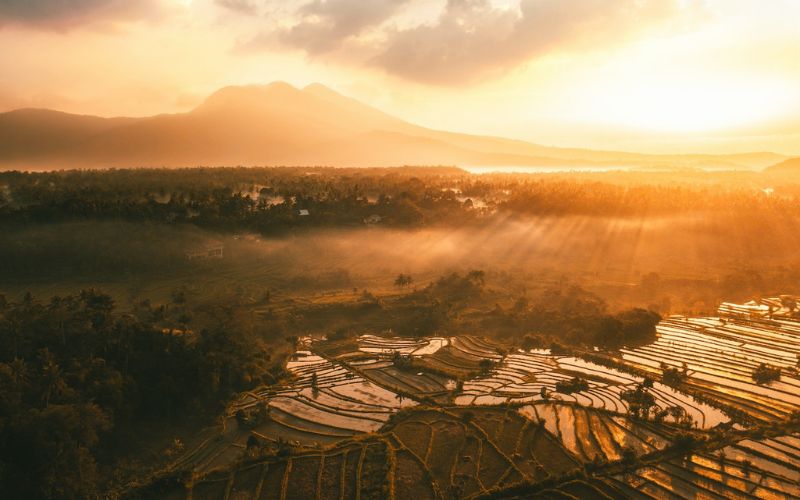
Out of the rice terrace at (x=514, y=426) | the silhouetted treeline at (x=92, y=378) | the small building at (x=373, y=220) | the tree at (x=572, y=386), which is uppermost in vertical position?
the small building at (x=373, y=220)

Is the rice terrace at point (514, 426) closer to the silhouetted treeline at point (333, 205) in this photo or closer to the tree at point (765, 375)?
the tree at point (765, 375)

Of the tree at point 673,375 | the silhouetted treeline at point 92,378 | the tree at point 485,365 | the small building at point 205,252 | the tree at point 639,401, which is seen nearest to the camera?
the silhouetted treeline at point 92,378

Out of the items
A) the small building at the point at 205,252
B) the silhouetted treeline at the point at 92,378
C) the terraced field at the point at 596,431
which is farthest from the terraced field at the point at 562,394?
the small building at the point at 205,252

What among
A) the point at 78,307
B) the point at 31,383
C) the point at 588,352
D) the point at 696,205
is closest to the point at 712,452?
the point at 588,352

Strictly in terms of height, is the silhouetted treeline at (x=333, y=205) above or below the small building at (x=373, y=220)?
above

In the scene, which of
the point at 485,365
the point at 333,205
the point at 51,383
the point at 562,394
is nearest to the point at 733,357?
the point at 562,394
